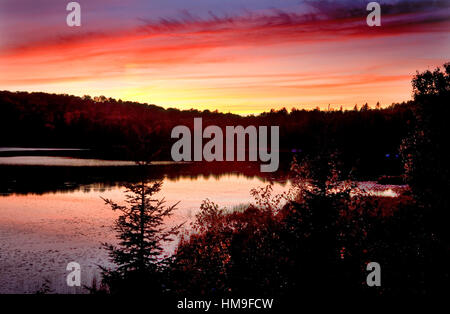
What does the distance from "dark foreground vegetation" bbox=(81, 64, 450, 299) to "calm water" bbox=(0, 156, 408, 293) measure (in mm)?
3669

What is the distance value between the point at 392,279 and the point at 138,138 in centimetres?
1251

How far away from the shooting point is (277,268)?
1593cm

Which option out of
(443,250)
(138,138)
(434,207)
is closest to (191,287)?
(138,138)

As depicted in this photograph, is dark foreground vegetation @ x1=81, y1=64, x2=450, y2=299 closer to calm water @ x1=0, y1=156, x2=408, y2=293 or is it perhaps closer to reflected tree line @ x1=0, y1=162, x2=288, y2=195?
calm water @ x1=0, y1=156, x2=408, y2=293

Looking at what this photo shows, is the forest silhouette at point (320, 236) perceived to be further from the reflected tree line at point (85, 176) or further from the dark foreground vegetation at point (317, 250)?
the reflected tree line at point (85, 176)

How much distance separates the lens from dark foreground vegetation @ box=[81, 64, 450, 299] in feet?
44.8

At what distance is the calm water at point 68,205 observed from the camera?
1042 inches

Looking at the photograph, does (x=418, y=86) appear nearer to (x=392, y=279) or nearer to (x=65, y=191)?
(x=392, y=279)

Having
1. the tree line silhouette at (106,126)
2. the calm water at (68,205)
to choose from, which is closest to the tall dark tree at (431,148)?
the calm water at (68,205)

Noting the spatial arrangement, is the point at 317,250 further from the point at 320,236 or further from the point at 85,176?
the point at 85,176

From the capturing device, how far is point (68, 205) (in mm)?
47625

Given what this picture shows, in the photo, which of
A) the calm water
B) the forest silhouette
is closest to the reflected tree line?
the calm water

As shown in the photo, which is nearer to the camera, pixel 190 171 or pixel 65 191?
pixel 65 191
